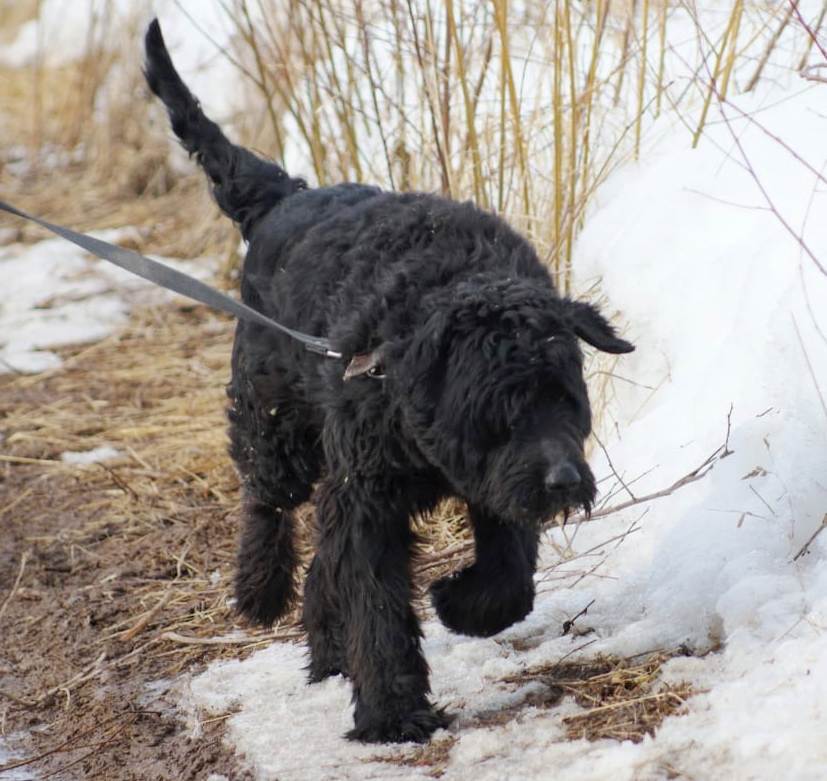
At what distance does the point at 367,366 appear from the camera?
3260 millimetres

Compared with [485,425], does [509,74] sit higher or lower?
higher

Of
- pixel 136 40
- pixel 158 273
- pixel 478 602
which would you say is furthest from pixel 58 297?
pixel 478 602

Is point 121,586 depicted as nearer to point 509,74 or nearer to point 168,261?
point 509,74

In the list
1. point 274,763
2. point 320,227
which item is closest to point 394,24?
point 320,227

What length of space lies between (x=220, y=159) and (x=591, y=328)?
1830mm

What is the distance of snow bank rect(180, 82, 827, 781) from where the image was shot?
2953 millimetres

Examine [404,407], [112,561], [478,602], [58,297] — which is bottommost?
[112,561]

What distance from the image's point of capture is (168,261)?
9477 millimetres

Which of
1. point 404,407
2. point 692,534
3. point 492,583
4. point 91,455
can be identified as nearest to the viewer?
point 404,407

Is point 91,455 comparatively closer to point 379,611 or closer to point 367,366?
point 379,611

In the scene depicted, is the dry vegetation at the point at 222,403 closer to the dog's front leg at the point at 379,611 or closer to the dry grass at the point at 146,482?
the dry grass at the point at 146,482

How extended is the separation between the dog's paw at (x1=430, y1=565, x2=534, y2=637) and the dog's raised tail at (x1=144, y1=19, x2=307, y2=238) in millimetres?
1546

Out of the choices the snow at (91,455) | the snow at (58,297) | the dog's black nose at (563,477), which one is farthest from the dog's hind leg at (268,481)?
the snow at (58,297)

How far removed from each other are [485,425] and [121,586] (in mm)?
2452
